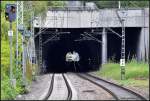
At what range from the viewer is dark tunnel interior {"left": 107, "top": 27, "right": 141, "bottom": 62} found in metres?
84.2

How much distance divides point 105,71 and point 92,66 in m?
36.6

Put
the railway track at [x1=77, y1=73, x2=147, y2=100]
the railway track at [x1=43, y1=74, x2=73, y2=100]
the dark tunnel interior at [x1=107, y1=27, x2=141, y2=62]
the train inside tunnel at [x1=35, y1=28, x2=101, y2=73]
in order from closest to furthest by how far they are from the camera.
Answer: the railway track at [x1=77, y1=73, x2=147, y2=100]
the railway track at [x1=43, y1=74, x2=73, y2=100]
the dark tunnel interior at [x1=107, y1=27, x2=141, y2=62]
the train inside tunnel at [x1=35, y1=28, x2=101, y2=73]

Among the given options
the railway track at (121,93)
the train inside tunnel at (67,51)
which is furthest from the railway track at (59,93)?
the train inside tunnel at (67,51)

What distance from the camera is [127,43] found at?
90188 millimetres

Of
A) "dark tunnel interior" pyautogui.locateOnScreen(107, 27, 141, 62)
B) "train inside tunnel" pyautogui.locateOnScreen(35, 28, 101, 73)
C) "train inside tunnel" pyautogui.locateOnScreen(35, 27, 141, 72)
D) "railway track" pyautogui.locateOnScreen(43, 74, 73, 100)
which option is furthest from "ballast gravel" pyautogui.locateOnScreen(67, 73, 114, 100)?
"train inside tunnel" pyautogui.locateOnScreen(35, 28, 101, 73)

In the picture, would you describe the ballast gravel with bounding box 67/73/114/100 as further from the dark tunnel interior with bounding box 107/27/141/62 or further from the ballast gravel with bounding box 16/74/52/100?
the dark tunnel interior with bounding box 107/27/141/62

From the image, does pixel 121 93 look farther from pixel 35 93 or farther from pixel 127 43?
pixel 127 43

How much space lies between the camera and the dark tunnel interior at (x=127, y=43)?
8419cm

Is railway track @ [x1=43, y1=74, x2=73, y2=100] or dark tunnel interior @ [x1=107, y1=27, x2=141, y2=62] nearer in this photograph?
railway track @ [x1=43, y1=74, x2=73, y2=100]

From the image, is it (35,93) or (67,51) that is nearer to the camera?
(35,93)

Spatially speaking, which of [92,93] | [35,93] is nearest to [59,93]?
[35,93]

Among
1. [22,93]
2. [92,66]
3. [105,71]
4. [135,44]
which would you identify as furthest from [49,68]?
[22,93]

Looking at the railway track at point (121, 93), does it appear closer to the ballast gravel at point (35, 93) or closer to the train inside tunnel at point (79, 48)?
the ballast gravel at point (35, 93)

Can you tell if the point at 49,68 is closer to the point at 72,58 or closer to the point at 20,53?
the point at 72,58
